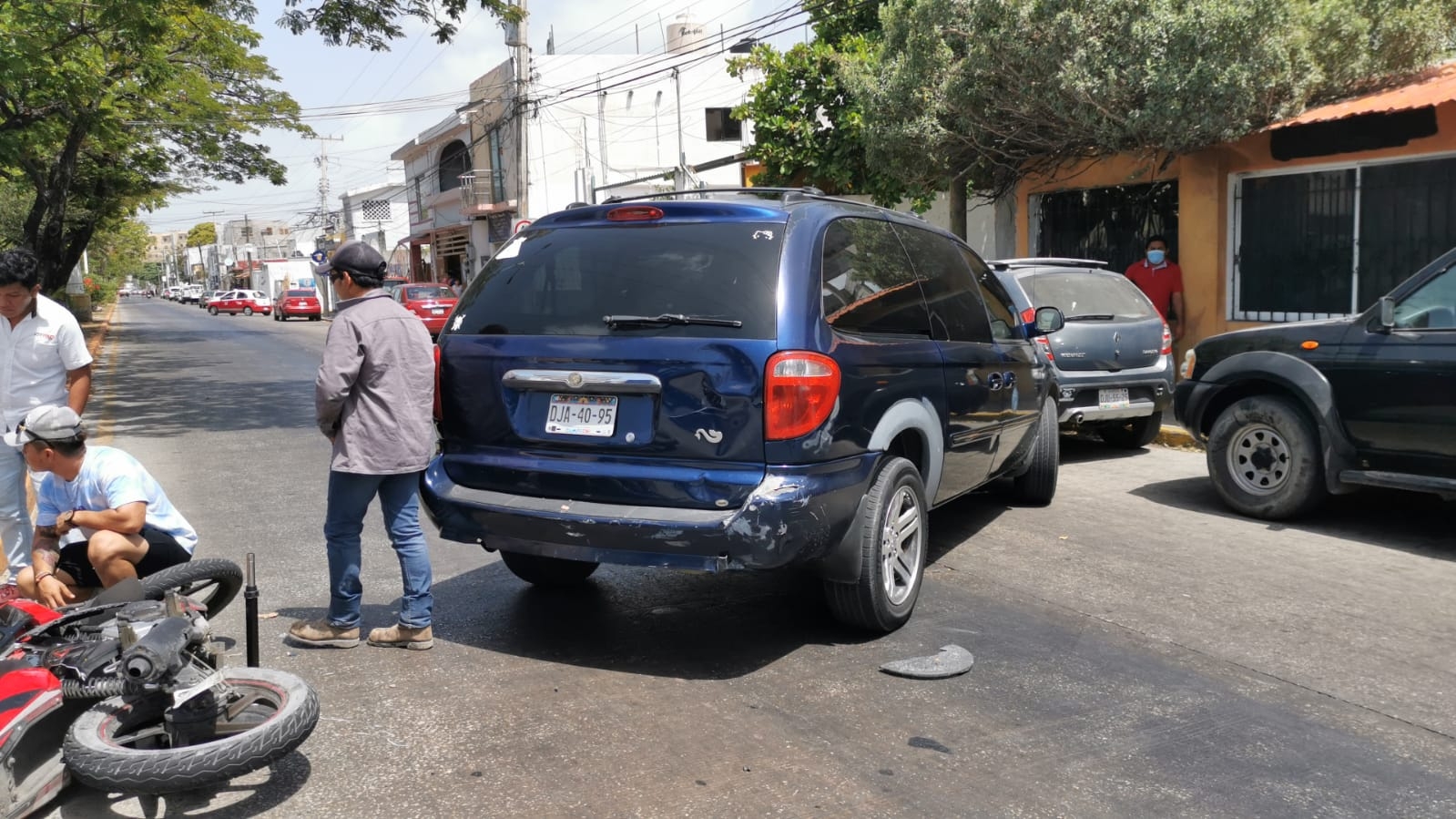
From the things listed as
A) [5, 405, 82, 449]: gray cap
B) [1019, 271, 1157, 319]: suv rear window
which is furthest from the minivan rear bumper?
[1019, 271, 1157, 319]: suv rear window

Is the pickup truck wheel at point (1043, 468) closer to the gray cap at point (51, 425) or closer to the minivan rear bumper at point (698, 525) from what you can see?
the minivan rear bumper at point (698, 525)

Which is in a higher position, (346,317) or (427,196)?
(427,196)

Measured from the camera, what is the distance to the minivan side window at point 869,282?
4.61 meters

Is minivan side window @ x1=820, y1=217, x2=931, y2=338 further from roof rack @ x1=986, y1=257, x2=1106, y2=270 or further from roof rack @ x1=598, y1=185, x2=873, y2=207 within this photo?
roof rack @ x1=986, y1=257, x2=1106, y2=270

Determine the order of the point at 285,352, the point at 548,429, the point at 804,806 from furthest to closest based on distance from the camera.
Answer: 1. the point at 285,352
2. the point at 548,429
3. the point at 804,806

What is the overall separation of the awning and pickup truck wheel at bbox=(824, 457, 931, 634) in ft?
26.4

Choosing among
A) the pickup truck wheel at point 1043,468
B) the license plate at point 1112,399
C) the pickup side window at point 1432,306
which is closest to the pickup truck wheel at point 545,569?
the pickup truck wheel at point 1043,468

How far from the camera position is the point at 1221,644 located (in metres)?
4.72

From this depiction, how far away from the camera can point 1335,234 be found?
38.3 ft

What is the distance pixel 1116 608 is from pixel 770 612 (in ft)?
5.14

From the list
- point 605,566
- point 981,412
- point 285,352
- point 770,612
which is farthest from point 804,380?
point 285,352

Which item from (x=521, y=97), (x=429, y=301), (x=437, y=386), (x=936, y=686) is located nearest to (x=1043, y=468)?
(x=936, y=686)

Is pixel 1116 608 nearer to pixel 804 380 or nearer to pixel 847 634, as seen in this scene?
pixel 847 634

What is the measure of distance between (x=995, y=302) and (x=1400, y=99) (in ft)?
22.6
